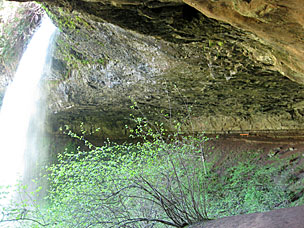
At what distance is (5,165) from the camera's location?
409 inches

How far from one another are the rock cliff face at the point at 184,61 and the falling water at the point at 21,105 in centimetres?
73

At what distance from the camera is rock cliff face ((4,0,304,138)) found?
10.3ft

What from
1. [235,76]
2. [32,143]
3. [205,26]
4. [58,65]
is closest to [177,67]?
[235,76]

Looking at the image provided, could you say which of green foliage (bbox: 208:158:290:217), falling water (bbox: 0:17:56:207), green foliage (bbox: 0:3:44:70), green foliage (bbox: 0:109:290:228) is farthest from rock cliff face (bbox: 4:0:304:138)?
green foliage (bbox: 0:3:44:70)

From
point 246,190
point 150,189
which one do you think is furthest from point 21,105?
point 246,190

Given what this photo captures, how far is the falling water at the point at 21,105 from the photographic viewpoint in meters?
9.05

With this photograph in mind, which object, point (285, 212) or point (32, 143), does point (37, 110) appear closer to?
point (32, 143)

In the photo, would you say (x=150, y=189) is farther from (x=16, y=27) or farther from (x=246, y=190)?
(x=16, y=27)

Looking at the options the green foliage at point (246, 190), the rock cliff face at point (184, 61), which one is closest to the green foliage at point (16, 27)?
the rock cliff face at point (184, 61)

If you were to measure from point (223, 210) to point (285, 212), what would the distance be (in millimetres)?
2838

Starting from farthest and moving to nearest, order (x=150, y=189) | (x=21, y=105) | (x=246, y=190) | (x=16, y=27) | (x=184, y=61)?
1. (x=21, y=105)
2. (x=16, y=27)
3. (x=246, y=190)
4. (x=184, y=61)
5. (x=150, y=189)

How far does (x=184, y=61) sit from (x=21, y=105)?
291 inches

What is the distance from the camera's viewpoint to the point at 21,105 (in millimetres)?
Result: 10172

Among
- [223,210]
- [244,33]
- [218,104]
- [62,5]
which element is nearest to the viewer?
[244,33]
